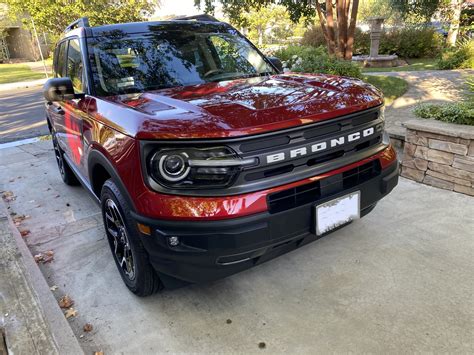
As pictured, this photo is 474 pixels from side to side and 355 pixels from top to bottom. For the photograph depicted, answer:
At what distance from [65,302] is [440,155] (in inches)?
144

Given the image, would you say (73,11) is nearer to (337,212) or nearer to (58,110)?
(58,110)

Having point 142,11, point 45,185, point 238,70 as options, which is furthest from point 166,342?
point 142,11

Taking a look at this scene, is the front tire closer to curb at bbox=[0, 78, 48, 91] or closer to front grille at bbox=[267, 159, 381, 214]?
front grille at bbox=[267, 159, 381, 214]

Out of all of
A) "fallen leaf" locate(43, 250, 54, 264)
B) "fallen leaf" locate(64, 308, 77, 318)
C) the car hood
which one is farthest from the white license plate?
"fallen leaf" locate(43, 250, 54, 264)

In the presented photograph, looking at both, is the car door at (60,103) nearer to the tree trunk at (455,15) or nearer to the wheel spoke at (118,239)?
the wheel spoke at (118,239)

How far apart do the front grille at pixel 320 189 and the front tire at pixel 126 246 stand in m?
0.82

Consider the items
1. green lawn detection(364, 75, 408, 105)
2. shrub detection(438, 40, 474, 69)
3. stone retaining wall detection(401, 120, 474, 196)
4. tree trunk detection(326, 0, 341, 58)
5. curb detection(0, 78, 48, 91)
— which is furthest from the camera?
curb detection(0, 78, 48, 91)

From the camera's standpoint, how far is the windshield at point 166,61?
9.41 feet

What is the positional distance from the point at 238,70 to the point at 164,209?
1.77m

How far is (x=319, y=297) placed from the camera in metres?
2.48

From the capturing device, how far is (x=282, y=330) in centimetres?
223

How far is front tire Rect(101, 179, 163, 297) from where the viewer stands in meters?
2.22

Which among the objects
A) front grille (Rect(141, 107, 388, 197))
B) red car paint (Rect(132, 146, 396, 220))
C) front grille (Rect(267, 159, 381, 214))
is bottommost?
front grille (Rect(267, 159, 381, 214))

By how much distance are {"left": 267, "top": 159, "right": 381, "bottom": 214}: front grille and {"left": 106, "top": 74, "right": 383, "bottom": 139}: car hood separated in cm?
35
